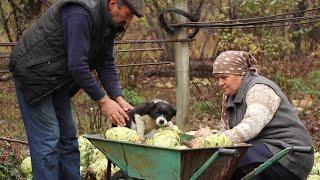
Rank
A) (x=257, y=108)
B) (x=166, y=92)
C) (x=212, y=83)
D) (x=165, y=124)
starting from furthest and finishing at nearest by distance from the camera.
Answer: (x=166, y=92)
(x=212, y=83)
(x=165, y=124)
(x=257, y=108)

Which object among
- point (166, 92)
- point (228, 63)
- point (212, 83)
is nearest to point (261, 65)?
point (212, 83)

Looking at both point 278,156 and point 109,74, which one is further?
point 109,74

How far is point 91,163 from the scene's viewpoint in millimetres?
6766

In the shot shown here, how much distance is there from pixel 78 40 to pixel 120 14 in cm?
43

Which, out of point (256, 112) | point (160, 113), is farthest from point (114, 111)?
point (160, 113)

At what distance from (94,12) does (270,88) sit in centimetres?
149

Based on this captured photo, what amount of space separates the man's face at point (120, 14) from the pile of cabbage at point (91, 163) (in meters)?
1.88

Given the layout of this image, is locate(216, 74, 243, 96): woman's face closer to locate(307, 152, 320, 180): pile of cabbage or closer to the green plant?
locate(307, 152, 320, 180): pile of cabbage

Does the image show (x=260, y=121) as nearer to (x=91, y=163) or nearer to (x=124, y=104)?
(x=124, y=104)

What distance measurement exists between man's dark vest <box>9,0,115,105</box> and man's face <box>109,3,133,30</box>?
4 centimetres

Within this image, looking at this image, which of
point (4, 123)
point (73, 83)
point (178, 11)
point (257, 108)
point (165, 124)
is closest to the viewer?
point (257, 108)

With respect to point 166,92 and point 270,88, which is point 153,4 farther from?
point 270,88

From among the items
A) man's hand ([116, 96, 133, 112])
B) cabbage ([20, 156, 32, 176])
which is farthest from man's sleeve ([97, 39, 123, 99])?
cabbage ([20, 156, 32, 176])

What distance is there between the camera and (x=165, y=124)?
7.00 metres
